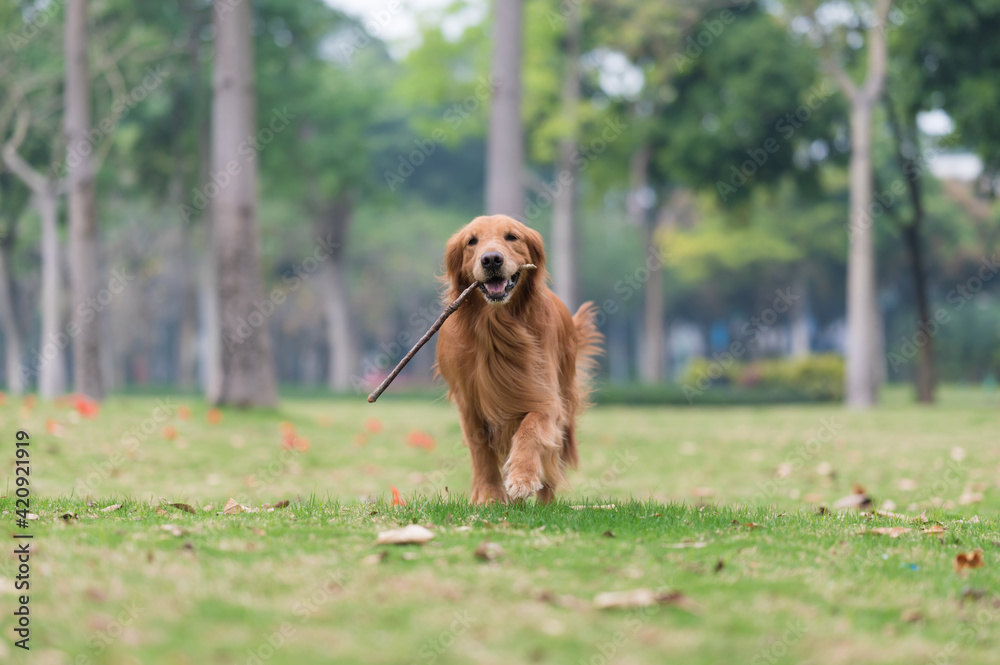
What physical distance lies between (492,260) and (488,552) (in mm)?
1979

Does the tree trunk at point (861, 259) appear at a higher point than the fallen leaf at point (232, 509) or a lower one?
higher

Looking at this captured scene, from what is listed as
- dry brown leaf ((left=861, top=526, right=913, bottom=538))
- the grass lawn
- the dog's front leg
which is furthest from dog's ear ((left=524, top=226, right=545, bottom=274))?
dry brown leaf ((left=861, top=526, right=913, bottom=538))

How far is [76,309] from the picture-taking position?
55.6ft

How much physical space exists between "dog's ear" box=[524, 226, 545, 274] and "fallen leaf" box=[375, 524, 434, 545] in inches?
88.1

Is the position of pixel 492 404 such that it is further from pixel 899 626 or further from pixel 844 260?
pixel 844 260

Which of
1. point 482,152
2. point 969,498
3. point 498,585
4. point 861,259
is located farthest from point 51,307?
point 482,152

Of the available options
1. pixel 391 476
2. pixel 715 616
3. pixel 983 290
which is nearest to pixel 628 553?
pixel 715 616

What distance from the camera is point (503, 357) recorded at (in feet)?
19.3

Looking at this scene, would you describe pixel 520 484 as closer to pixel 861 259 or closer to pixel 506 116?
pixel 506 116

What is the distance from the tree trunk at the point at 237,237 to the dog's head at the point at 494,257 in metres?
9.35

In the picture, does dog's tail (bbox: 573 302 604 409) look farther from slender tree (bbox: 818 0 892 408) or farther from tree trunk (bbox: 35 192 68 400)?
tree trunk (bbox: 35 192 68 400)

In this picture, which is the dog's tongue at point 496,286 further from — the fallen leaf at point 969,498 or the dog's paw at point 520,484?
the fallen leaf at point 969,498

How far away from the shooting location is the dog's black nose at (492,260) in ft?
17.9

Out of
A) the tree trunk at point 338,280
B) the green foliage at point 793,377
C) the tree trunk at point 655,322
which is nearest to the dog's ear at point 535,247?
the green foliage at point 793,377
